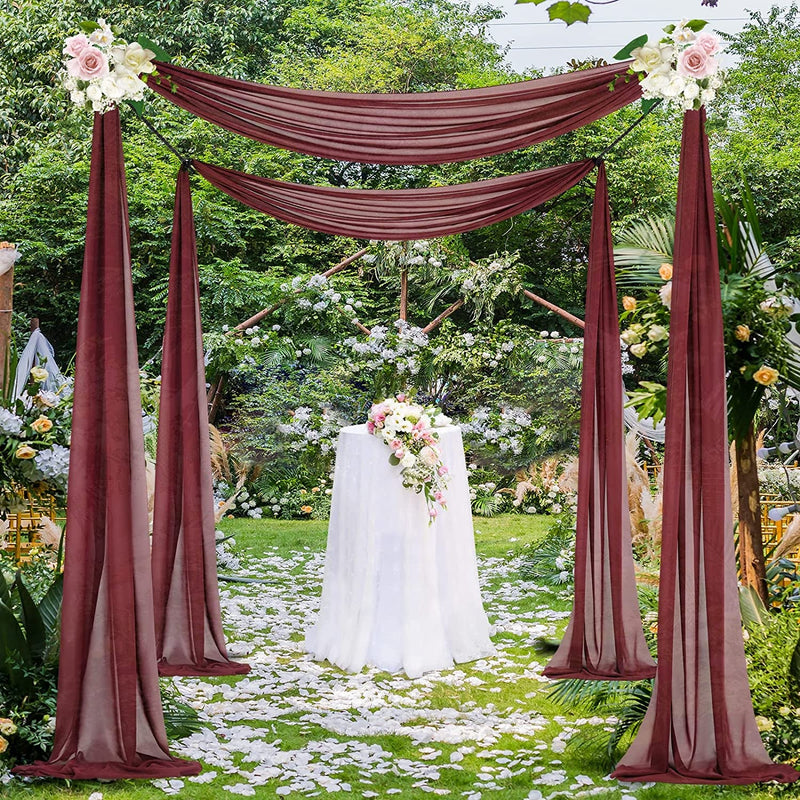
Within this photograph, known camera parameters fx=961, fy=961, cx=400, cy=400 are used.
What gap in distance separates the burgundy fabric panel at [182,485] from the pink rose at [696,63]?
227 centimetres

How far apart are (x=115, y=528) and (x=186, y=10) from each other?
12.3 meters

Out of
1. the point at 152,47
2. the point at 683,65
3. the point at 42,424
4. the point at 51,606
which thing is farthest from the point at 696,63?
the point at 51,606

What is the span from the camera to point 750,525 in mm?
3961

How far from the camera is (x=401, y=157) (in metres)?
3.59

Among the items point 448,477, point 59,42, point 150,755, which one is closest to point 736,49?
point 59,42

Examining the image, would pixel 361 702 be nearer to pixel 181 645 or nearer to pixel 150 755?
pixel 181 645

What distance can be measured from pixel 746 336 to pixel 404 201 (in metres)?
1.53

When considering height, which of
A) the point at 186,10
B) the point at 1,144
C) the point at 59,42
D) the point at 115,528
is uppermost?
the point at 186,10

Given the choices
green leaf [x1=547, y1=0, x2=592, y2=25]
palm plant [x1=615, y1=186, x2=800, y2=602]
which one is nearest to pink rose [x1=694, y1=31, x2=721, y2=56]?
green leaf [x1=547, y1=0, x2=592, y2=25]

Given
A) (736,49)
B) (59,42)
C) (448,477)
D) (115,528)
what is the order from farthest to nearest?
1. (736,49)
2. (59,42)
3. (448,477)
4. (115,528)

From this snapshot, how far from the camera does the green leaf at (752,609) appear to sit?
12.4 ft

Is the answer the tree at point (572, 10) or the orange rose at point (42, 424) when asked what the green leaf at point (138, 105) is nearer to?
the orange rose at point (42, 424)

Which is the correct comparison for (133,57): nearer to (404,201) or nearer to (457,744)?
(404,201)

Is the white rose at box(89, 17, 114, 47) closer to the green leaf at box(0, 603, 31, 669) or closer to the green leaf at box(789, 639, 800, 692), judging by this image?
the green leaf at box(0, 603, 31, 669)
